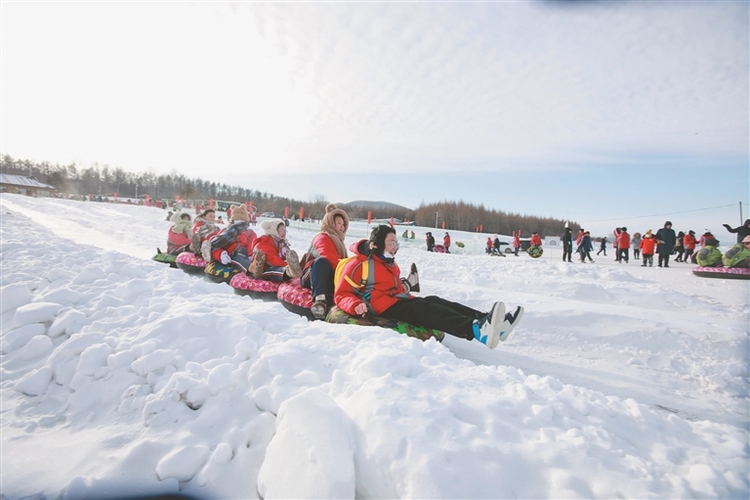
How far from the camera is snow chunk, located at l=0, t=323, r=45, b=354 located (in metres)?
3.27

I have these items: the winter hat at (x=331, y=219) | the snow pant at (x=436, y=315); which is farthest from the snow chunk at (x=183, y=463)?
the winter hat at (x=331, y=219)

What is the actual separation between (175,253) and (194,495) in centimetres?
831

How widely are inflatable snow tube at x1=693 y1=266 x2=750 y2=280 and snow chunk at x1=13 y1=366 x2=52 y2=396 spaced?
552 inches

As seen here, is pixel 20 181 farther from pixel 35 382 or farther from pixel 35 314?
pixel 35 382

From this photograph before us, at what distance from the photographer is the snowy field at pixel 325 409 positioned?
1.69 metres

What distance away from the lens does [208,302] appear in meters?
3.97

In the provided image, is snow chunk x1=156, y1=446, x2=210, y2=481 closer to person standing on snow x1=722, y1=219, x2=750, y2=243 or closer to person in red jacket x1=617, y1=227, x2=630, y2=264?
person standing on snow x1=722, y1=219, x2=750, y2=243

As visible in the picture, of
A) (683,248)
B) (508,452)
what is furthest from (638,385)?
(683,248)

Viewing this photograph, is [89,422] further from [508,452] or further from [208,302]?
[508,452]

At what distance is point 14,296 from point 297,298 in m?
3.18

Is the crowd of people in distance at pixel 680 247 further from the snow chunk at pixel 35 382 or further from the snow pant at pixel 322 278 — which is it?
the snow chunk at pixel 35 382

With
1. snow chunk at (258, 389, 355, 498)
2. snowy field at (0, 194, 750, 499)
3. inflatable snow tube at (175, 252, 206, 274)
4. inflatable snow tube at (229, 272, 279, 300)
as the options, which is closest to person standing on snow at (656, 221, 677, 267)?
snowy field at (0, 194, 750, 499)

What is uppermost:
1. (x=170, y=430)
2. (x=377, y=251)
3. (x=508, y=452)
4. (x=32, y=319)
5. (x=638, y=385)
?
(x=377, y=251)

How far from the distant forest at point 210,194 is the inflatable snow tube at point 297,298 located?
2090 inches
